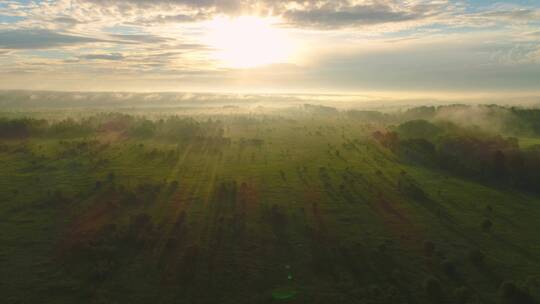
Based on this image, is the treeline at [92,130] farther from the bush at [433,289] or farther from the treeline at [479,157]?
the bush at [433,289]

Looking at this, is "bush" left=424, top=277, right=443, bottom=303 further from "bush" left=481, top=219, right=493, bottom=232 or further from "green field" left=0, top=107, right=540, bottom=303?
"bush" left=481, top=219, right=493, bottom=232

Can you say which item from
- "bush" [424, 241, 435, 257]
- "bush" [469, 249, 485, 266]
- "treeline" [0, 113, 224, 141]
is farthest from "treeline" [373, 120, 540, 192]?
"treeline" [0, 113, 224, 141]

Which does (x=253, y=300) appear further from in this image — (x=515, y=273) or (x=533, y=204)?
(x=533, y=204)

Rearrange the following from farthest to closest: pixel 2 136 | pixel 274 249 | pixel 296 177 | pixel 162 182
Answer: pixel 2 136 < pixel 296 177 < pixel 162 182 < pixel 274 249

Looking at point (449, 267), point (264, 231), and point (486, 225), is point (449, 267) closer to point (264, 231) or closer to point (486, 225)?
point (486, 225)

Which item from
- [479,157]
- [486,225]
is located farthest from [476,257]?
[479,157]

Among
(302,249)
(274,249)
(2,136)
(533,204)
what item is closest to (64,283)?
(274,249)
